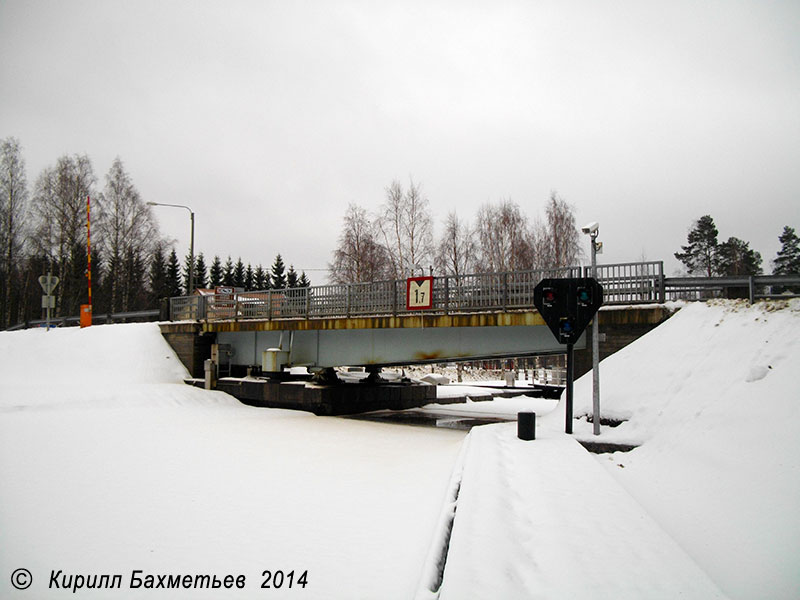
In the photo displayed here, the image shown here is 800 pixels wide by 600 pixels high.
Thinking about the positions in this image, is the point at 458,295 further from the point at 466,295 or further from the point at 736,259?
the point at 736,259

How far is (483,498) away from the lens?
6.16m

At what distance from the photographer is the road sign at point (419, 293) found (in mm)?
16594

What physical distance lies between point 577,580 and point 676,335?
29.7 ft

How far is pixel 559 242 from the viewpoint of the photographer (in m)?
42.2

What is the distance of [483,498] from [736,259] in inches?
1998

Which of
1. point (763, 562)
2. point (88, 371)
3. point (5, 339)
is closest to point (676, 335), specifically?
point (763, 562)

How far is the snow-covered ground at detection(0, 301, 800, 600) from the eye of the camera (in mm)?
4656

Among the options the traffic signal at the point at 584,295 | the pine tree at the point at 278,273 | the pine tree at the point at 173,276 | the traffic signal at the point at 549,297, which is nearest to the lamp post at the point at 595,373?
the traffic signal at the point at 584,295

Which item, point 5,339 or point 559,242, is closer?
point 5,339

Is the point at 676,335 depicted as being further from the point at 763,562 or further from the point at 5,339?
the point at 5,339

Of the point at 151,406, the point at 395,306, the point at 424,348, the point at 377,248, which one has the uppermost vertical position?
the point at 377,248

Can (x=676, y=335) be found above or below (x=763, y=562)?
above

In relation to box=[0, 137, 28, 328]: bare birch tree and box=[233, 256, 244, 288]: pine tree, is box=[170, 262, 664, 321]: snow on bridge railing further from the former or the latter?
box=[233, 256, 244, 288]: pine tree

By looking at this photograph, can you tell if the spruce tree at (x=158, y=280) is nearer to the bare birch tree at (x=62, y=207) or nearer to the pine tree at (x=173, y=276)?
the pine tree at (x=173, y=276)
